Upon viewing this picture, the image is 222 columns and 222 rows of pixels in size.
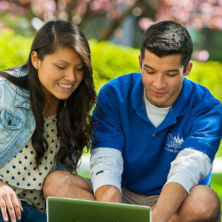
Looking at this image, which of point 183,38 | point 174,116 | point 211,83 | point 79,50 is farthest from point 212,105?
point 211,83

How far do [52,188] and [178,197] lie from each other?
727mm

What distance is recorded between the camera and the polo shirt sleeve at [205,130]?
9.15 ft

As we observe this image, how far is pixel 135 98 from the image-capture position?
301 cm

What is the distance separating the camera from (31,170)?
293cm

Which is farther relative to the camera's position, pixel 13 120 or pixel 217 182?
pixel 217 182

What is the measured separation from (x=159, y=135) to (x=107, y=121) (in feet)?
1.09

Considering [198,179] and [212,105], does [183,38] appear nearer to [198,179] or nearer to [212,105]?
[212,105]

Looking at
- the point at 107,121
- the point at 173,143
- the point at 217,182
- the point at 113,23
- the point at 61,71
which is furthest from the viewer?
the point at 113,23

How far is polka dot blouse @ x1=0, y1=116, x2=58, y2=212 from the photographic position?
2869mm

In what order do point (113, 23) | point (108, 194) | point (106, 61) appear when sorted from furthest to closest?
1. point (113, 23)
2. point (106, 61)
3. point (108, 194)

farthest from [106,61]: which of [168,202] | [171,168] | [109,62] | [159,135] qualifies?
[168,202]

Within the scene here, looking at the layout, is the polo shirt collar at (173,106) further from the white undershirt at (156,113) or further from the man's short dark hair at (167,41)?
the man's short dark hair at (167,41)

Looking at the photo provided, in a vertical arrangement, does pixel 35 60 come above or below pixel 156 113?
above

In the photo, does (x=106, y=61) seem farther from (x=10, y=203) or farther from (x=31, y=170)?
(x=10, y=203)
